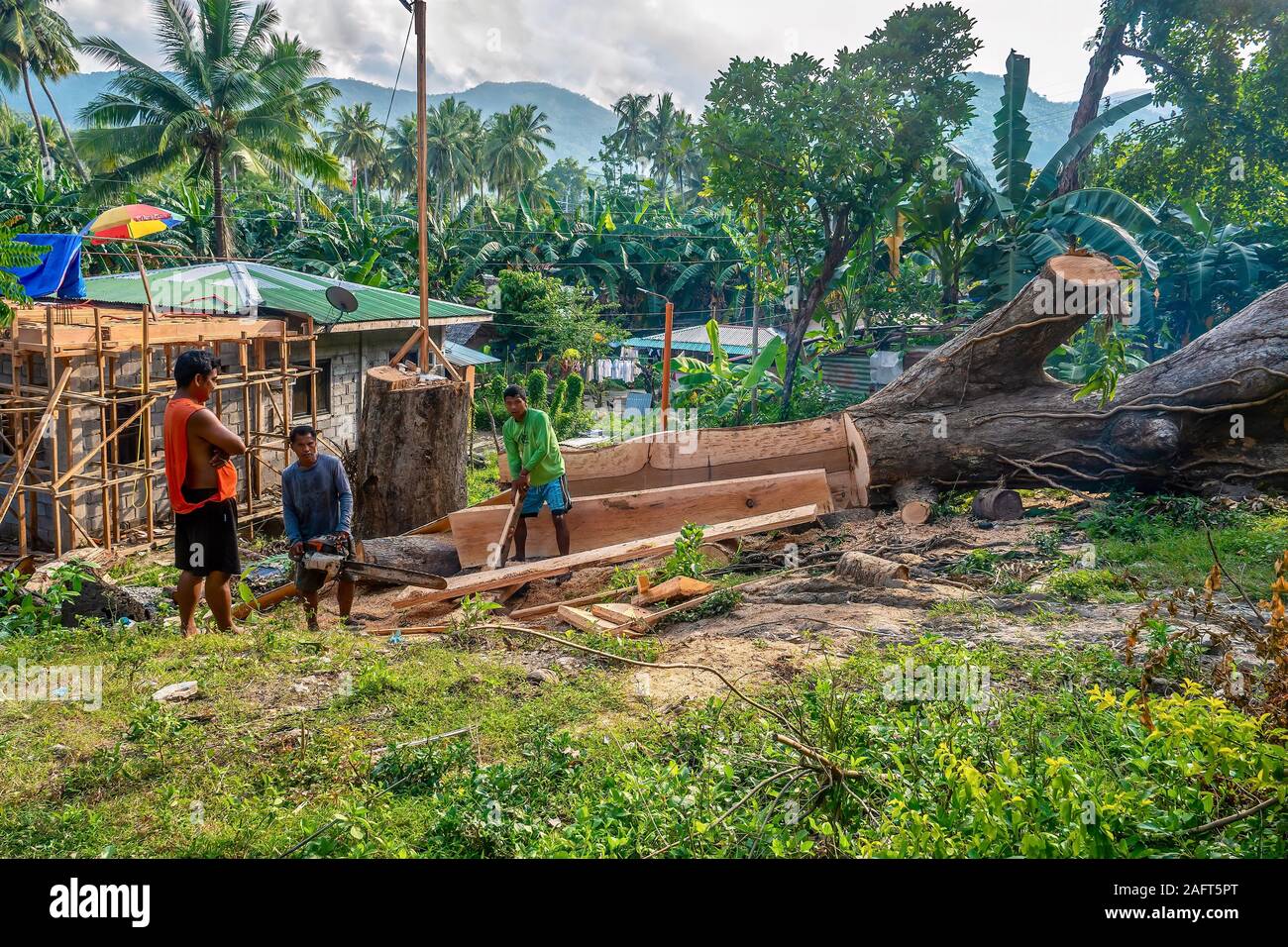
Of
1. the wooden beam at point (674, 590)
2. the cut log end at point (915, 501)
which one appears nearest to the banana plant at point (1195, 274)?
the cut log end at point (915, 501)

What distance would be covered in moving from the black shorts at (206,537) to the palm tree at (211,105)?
20297mm

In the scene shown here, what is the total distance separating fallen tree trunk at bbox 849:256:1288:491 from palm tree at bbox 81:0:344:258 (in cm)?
1981

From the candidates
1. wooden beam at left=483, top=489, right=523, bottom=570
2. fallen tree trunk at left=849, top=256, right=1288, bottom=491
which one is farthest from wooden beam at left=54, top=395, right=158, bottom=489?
fallen tree trunk at left=849, top=256, right=1288, bottom=491

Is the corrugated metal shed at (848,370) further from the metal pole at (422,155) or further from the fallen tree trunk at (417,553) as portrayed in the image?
the fallen tree trunk at (417,553)

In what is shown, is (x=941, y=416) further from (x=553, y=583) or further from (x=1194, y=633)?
(x=1194, y=633)

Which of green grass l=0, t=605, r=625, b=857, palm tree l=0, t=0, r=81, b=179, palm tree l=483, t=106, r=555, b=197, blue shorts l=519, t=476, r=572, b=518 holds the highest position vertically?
palm tree l=483, t=106, r=555, b=197

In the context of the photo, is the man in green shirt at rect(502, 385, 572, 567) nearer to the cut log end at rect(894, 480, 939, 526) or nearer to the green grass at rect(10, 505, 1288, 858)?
the green grass at rect(10, 505, 1288, 858)

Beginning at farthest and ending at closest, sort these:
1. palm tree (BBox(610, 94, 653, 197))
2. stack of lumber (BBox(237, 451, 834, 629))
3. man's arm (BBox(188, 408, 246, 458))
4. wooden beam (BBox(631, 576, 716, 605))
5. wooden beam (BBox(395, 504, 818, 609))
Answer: palm tree (BBox(610, 94, 653, 197)), stack of lumber (BBox(237, 451, 834, 629)), wooden beam (BBox(395, 504, 818, 609)), wooden beam (BBox(631, 576, 716, 605)), man's arm (BBox(188, 408, 246, 458))

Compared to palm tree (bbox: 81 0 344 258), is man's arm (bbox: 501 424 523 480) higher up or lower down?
lower down

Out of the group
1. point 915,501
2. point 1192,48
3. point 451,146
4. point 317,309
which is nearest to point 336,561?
point 915,501

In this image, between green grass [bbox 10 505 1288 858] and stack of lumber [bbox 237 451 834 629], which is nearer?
green grass [bbox 10 505 1288 858]

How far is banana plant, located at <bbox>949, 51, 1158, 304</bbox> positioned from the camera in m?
16.7

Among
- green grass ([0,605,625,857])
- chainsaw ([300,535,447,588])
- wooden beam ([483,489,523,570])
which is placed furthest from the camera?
wooden beam ([483,489,523,570])
